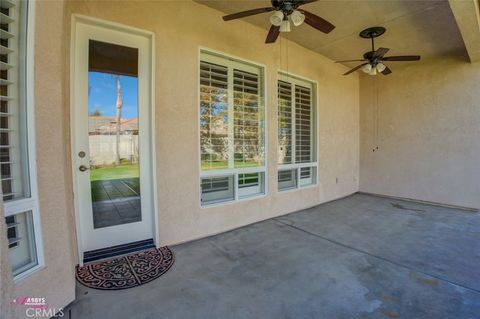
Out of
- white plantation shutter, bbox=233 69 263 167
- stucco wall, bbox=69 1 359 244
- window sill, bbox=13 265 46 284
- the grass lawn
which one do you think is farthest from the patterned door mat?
white plantation shutter, bbox=233 69 263 167

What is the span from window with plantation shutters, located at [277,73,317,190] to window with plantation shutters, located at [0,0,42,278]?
11.1 ft

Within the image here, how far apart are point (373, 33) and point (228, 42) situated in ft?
7.89

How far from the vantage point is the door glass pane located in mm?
2547

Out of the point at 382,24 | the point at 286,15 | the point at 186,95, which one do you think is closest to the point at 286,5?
the point at 286,15

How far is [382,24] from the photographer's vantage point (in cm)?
361

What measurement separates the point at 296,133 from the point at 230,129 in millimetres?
1638

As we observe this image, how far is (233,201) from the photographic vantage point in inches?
139

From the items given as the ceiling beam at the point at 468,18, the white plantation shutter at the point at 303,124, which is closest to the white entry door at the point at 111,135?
the white plantation shutter at the point at 303,124

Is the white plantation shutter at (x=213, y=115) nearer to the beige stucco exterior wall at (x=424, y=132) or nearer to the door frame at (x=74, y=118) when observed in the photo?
the door frame at (x=74, y=118)

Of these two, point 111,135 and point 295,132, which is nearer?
point 111,135

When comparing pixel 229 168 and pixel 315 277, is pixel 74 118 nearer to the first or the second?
pixel 229 168

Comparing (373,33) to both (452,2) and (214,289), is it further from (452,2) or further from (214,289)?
(214,289)

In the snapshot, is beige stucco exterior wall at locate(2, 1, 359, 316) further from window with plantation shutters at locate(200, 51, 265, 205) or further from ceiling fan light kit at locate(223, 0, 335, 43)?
ceiling fan light kit at locate(223, 0, 335, 43)

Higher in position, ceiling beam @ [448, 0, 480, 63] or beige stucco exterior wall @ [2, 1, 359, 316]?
ceiling beam @ [448, 0, 480, 63]
